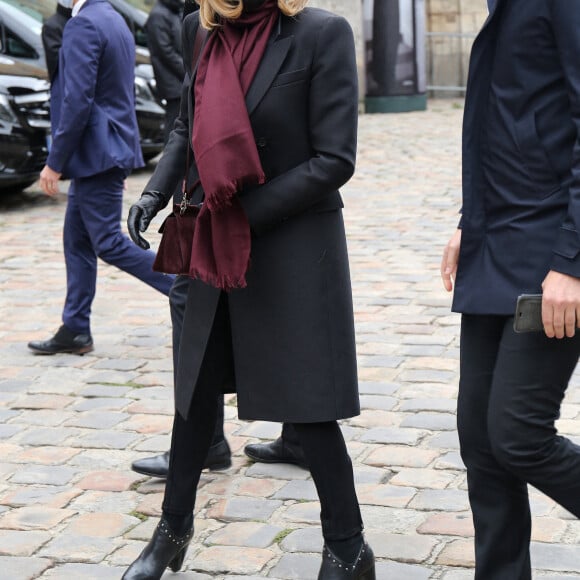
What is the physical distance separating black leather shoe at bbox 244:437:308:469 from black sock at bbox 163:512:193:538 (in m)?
1.06

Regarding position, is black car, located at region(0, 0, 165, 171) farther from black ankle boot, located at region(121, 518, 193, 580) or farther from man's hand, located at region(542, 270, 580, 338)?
man's hand, located at region(542, 270, 580, 338)

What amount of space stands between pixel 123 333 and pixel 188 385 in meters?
3.47

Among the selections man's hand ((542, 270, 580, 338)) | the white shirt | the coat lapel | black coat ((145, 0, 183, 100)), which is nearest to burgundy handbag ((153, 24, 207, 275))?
the coat lapel

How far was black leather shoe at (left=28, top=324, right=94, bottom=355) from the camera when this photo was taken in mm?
6711

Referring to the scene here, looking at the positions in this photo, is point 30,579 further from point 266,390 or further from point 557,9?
point 557,9

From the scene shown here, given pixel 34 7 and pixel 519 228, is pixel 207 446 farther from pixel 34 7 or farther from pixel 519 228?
pixel 34 7

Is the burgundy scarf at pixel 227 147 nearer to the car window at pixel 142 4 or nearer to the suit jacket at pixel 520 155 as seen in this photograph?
the suit jacket at pixel 520 155

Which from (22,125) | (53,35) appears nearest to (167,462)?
(53,35)

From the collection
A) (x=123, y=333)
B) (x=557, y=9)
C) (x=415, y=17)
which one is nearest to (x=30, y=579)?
(x=557, y=9)

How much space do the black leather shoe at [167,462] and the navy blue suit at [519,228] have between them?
5.57 ft

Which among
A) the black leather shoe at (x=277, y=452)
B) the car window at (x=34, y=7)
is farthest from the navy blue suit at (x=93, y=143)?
the car window at (x=34, y=7)

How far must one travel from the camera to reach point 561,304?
292 centimetres

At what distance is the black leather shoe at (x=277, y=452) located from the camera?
484 cm

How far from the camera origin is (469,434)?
3295 mm
